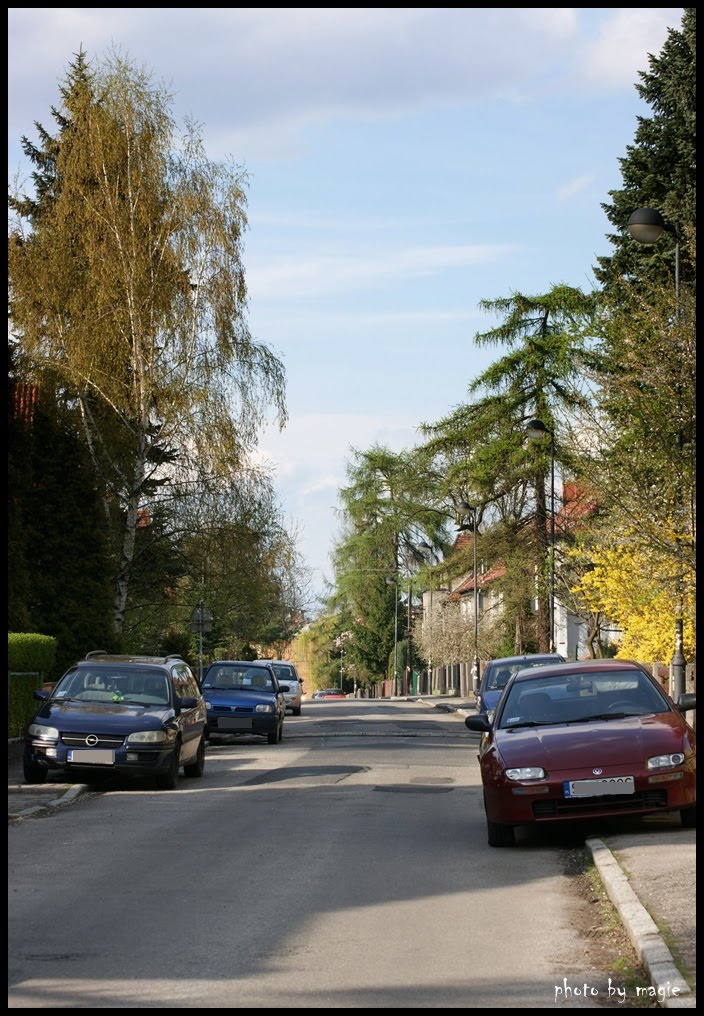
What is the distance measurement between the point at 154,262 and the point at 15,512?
30.9 feet

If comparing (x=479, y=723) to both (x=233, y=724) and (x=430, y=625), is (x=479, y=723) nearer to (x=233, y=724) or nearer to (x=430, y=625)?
(x=233, y=724)

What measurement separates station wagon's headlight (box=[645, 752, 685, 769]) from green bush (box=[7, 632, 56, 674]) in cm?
1317

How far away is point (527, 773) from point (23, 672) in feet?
45.3

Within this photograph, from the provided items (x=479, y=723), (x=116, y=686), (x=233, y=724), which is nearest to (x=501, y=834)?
(x=479, y=723)

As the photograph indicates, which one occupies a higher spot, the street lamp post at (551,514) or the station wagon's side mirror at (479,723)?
the street lamp post at (551,514)

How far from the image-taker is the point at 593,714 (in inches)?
513

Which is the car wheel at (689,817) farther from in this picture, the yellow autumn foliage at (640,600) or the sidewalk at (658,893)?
the yellow autumn foliage at (640,600)

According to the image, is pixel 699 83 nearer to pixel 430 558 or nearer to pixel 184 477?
pixel 184 477

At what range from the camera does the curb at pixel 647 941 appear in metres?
6.33

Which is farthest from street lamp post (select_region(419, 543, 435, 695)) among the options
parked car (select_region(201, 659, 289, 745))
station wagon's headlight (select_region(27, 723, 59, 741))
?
station wagon's headlight (select_region(27, 723, 59, 741))

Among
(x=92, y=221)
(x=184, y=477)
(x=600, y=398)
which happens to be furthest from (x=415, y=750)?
(x=92, y=221)

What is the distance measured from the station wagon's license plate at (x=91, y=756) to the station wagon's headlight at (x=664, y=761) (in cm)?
764

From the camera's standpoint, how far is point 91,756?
56.6ft

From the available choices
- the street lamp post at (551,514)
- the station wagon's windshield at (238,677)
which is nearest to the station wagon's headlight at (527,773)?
the station wagon's windshield at (238,677)
